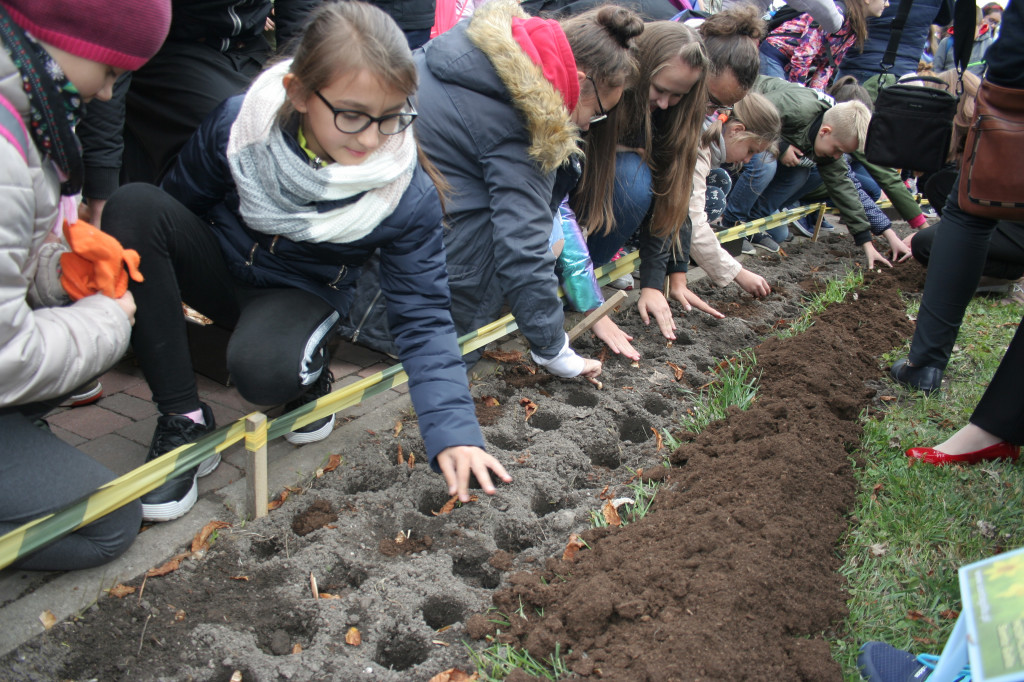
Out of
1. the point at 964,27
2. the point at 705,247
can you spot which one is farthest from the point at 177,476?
the point at 964,27

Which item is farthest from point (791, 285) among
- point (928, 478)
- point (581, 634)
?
point (581, 634)

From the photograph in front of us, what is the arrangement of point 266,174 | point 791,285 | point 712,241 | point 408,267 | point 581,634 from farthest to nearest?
point 791,285, point 712,241, point 408,267, point 266,174, point 581,634

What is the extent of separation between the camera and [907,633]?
1702mm

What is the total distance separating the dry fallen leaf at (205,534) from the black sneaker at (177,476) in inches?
3.7

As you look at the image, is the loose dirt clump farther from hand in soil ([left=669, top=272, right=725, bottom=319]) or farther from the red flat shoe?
hand in soil ([left=669, top=272, right=725, bottom=319])

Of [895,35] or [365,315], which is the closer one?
[365,315]

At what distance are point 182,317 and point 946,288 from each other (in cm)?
275

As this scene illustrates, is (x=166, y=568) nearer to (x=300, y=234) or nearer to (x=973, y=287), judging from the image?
(x=300, y=234)

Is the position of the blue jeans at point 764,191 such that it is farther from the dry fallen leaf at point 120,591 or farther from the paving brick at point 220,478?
the dry fallen leaf at point 120,591

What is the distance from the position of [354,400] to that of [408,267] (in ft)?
1.61

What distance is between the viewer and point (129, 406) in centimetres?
246

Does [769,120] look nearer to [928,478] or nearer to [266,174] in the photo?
[928,478]

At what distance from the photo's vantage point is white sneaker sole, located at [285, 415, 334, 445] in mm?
2311

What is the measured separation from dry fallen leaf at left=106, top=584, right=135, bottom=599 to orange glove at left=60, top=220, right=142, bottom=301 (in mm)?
710
